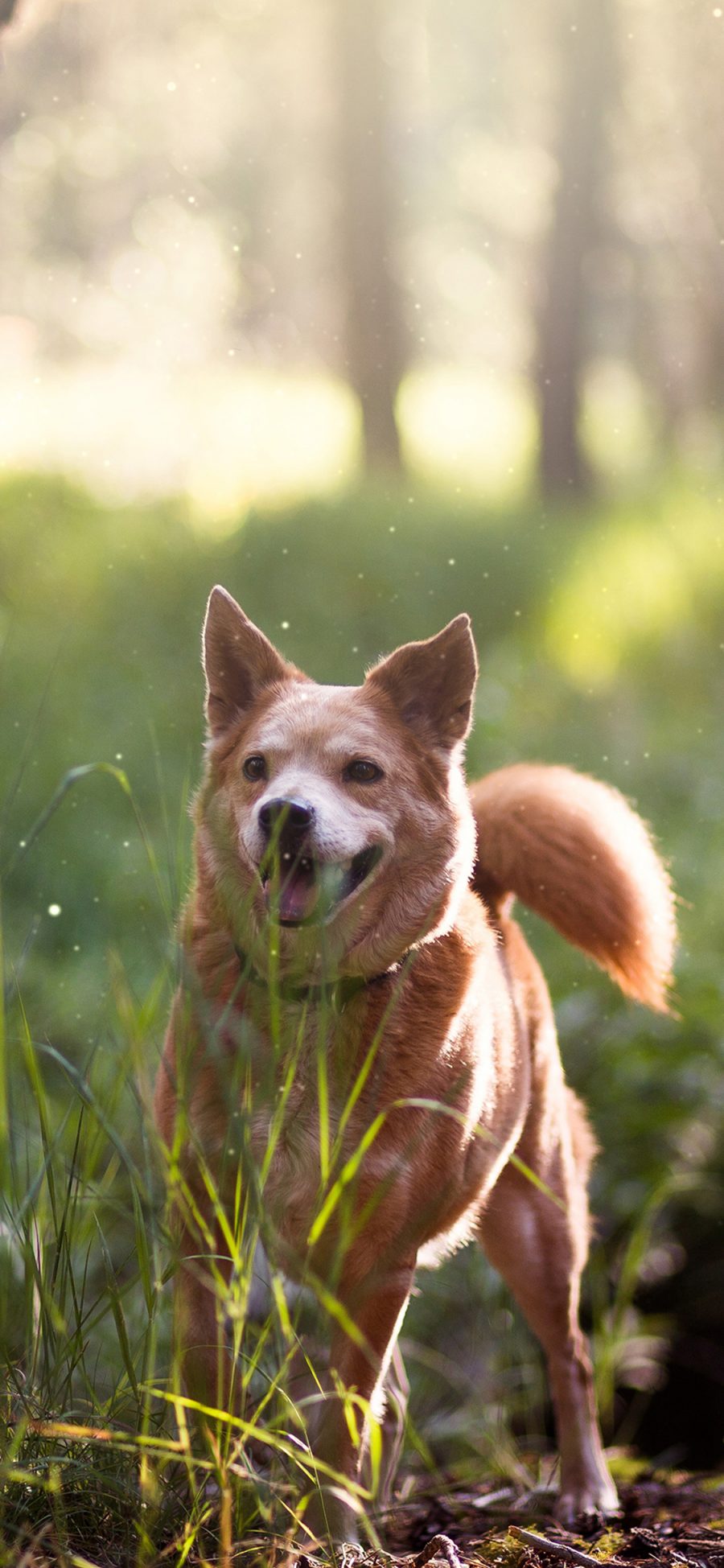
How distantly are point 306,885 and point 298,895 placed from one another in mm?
24

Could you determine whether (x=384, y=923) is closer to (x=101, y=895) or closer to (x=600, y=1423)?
(x=600, y=1423)

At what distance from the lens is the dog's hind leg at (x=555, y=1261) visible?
8.87 ft

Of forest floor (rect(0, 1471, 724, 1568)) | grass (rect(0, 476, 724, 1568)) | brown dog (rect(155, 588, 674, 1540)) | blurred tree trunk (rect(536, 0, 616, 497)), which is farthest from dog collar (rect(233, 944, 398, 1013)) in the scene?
blurred tree trunk (rect(536, 0, 616, 497))

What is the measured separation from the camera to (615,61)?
10883 mm

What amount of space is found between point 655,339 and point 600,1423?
20283 millimetres

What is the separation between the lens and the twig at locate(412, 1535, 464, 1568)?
186 centimetres

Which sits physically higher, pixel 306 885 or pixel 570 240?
pixel 570 240

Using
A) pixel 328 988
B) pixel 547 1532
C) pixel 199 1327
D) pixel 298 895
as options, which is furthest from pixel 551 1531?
pixel 298 895

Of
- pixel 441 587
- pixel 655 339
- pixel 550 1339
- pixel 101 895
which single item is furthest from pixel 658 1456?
pixel 655 339

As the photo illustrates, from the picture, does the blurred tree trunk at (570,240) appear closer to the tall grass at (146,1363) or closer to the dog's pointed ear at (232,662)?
the dog's pointed ear at (232,662)

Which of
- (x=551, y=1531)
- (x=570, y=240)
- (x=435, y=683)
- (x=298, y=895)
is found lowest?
(x=551, y=1531)

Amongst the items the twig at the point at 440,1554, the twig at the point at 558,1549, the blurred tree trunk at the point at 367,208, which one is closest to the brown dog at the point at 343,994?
the twig at the point at 440,1554

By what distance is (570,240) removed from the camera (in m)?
11.1

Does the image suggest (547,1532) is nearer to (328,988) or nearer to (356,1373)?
(356,1373)
